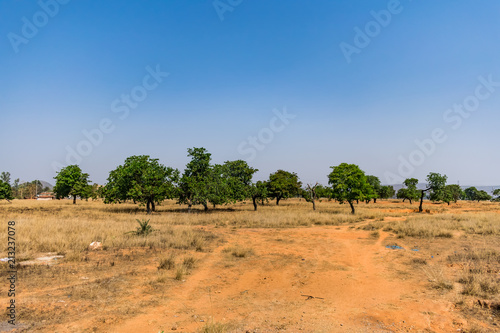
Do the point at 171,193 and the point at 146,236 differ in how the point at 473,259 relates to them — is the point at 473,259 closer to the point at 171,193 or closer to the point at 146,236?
the point at 146,236

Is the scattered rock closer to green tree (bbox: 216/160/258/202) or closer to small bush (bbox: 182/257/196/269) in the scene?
small bush (bbox: 182/257/196/269)

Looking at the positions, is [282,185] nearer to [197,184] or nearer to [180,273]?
[197,184]

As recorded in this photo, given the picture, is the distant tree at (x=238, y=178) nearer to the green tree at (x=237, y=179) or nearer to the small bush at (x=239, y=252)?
the green tree at (x=237, y=179)

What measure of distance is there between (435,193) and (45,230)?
44013 mm

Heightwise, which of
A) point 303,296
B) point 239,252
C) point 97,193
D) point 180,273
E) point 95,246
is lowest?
point 303,296

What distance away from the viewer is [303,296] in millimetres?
7578

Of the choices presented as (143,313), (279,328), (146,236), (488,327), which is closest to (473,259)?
(488,327)

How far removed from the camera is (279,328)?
5609mm

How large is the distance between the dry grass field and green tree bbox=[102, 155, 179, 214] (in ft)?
49.2

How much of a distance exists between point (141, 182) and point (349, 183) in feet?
82.7

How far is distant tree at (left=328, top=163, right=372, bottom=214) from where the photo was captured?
3070cm

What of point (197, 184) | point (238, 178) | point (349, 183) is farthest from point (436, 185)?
point (197, 184)

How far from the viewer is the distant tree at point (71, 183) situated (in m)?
50.7

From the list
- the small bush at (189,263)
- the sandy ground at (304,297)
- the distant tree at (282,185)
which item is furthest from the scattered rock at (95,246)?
the distant tree at (282,185)
